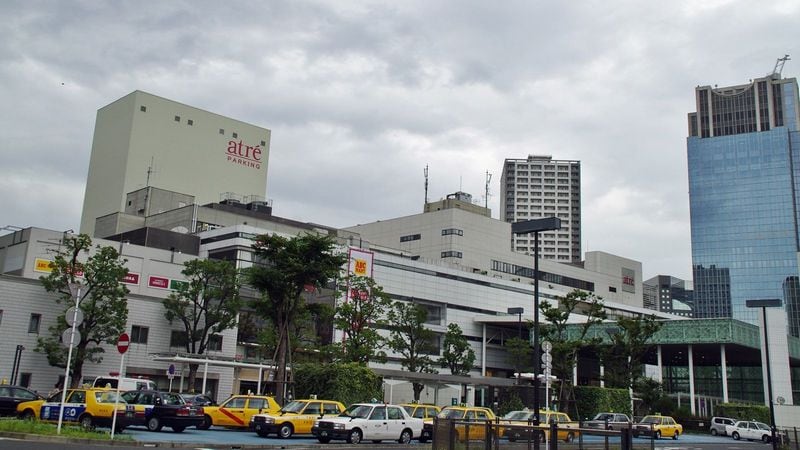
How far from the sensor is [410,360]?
6738 centimetres

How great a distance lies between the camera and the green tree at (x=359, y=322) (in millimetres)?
55719

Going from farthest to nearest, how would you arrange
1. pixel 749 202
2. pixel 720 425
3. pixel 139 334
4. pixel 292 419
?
pixel 749 202 < pixel 720 425 < pixel 139 334 < pixel 292 419

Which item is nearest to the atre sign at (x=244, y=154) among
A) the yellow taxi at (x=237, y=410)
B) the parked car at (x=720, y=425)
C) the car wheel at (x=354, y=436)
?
the parked car at (x=720, y=425)

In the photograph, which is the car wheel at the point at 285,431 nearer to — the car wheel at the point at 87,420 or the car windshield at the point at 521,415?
the car wheel at the point at 87,420

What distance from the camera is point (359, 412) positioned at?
30.5 metres

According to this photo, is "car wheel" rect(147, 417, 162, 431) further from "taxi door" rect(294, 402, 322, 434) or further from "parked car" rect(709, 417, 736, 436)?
"parked car" rect(709, 417, 736, 436)

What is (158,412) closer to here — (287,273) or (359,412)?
(359,412)

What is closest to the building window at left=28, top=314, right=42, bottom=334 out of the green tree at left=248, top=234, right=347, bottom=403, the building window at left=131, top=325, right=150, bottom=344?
the building window at left=131, top=325, right=150, bottom=344

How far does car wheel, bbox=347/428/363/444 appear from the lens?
2920 centimetres

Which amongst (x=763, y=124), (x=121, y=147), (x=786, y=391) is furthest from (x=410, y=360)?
(x=763, y=124)

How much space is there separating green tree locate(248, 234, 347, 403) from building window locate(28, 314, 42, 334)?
14.2m

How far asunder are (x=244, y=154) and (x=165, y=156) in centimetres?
1269

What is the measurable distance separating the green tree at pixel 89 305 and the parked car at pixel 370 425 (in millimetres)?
20458

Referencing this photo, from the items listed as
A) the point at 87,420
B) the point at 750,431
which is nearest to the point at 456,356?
the point at 750,431
